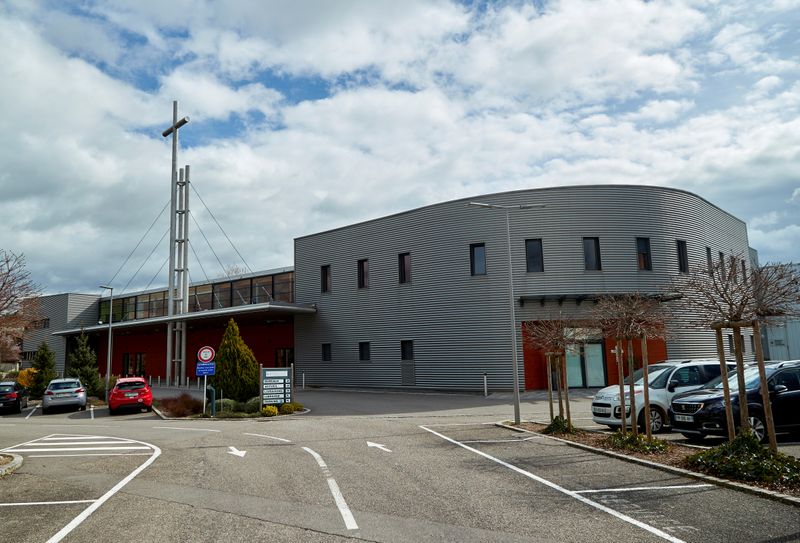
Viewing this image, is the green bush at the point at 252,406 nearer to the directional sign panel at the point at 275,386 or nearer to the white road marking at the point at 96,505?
the directional sign panel at the point at 275,386

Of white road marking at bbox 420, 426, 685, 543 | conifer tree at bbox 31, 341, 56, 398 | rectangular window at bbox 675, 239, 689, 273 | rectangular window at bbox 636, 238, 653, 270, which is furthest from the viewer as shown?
conifer tree at bbox 31, 341, 56, 398

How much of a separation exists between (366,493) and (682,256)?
92.2ft

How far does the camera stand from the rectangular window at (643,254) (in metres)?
31.0

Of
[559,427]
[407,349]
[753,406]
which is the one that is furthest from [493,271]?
[753,406]

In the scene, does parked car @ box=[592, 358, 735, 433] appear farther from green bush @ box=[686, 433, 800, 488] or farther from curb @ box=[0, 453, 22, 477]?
curb @ box=[0, 453, 22, 477]

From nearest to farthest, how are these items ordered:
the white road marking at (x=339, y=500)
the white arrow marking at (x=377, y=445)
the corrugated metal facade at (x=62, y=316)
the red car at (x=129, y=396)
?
the white road marking at (x=339, y=500) → the white arrow marking at (x=377, y=445) → the red car at (x=129, y=396) → the corrugated metal facade at (x=62, y=316)

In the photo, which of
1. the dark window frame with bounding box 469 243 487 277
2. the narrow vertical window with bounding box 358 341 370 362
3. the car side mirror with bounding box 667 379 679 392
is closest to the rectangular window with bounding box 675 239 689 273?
the dark window frame with bounding box 469 243 487 277

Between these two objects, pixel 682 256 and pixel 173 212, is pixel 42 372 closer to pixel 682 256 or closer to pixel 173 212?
pixel 173 212

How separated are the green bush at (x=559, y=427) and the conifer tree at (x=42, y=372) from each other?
31.5 metres

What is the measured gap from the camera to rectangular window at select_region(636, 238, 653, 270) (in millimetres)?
30969

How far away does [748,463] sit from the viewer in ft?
29.3

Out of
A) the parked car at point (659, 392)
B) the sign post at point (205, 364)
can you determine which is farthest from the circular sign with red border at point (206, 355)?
the parked car at point (659, 392)

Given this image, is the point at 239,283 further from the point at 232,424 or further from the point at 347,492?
the point at 347,492

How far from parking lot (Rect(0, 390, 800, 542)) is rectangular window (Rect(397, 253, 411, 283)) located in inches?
732
